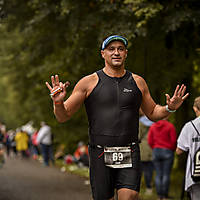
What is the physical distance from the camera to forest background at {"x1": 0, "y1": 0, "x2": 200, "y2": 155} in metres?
10.2

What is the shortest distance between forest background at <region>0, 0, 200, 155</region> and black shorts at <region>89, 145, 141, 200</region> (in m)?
4.77

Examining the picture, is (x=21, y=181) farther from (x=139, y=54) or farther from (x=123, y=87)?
(x=123, y=87)

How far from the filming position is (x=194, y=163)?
6.89 meters

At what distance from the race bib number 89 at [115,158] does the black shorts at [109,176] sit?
0.13 ft

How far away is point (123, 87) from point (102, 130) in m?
0.45

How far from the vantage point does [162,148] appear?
1059cm

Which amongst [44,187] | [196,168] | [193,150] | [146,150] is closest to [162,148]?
[146,150]

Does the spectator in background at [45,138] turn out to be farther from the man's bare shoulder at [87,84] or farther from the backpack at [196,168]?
the man's bare shoulder at [87,84]

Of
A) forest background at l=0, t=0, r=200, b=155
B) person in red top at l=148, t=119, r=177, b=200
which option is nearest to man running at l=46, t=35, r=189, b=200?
forest background at l=0, t=0, r=200, b=155

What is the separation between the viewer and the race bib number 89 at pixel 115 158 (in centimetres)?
509

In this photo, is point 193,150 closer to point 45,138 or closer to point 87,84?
point 87,84

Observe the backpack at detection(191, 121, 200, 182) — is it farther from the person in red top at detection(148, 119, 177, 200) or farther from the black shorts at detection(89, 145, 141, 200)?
the person in red top at detection(148, 119, 177, 200)

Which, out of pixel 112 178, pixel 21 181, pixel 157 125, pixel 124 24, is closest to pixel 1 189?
pixel 21 181

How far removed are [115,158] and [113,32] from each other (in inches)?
212
